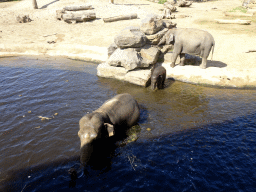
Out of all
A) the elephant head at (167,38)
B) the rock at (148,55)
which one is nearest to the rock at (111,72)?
the rock at (148,55)

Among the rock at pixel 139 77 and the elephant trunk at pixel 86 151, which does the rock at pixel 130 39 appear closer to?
the rock at pixel 139 77

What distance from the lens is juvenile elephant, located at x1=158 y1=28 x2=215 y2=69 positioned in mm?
13562

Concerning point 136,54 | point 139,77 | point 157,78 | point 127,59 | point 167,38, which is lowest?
point 139,77

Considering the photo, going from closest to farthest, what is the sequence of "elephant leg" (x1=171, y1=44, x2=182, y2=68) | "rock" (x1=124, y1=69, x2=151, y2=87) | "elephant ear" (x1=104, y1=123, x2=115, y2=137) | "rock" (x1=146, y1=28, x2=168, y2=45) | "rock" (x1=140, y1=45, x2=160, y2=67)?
"elephant ear" (x1=104, y1=123, x2=115, y2=137) → "rock" (x1=124, y1=69, x2=151, y2=87) → "rock" (x1=140, y1=45, x2=160, y2=67) → "elephant leg" (x1=171, y1=44, x2=182, y2=68) → "rock" (x1=146, y1=28, x2=168, y2=45)

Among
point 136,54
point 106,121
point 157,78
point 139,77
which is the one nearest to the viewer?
point 106,121

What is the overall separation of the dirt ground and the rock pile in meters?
2.22

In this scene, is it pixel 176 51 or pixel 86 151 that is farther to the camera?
pixel 176 51

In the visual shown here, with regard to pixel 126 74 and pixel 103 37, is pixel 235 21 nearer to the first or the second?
pixel 103 37

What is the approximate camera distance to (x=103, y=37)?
21.5 metres

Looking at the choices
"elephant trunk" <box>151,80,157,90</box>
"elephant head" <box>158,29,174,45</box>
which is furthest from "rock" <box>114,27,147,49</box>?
"elephant trunk" <box>151,80,157,90</box>

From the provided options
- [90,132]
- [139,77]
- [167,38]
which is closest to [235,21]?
[167,38]

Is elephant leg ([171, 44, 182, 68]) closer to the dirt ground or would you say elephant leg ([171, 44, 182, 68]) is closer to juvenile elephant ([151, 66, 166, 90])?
the dirt ground

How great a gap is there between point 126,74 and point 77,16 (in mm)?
17276

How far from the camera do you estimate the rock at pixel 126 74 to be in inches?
520
